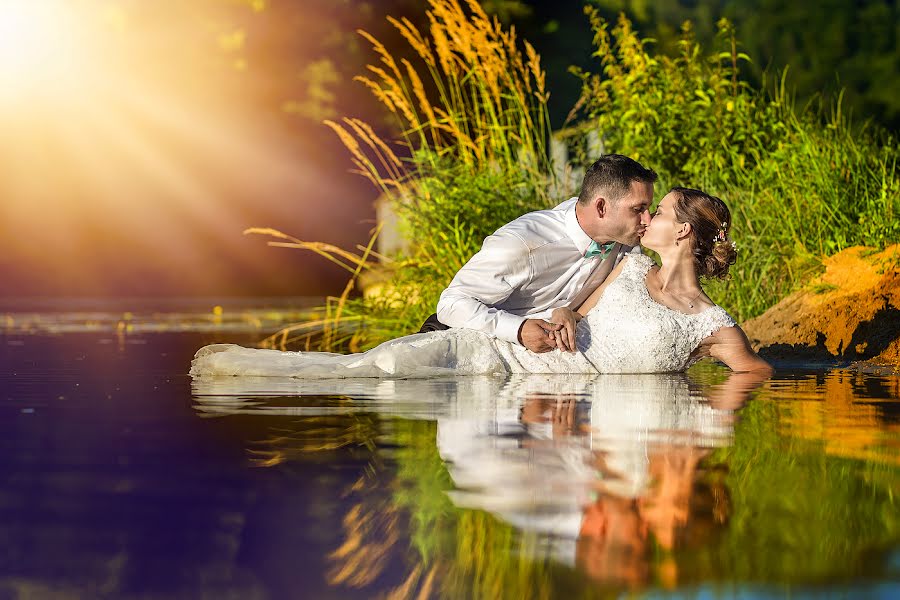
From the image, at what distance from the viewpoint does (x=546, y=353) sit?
7613 millimetres

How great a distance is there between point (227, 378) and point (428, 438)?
3079 mm

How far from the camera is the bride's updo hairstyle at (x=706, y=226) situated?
7.38 meters

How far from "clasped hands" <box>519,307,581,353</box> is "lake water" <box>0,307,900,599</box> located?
688mm

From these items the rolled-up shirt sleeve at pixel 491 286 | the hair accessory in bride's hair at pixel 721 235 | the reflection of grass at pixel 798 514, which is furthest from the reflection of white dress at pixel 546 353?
the reflection of grass at pixel 798 514

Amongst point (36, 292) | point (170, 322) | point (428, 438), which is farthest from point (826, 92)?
point (36, 292)

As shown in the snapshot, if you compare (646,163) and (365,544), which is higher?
(646,163)

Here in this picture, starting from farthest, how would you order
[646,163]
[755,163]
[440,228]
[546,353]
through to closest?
[755,163], [646,163], [440,228], [546,353]

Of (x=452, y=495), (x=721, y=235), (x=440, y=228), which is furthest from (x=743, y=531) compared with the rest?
(x=440, y=228)

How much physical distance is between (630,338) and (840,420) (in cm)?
238

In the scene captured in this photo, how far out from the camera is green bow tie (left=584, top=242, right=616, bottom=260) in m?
7.33

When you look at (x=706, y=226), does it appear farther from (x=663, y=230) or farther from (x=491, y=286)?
(x=491, y=286)

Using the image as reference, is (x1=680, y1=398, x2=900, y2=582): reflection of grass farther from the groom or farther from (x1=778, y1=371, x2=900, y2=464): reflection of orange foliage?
the groom

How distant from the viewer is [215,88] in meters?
18.2

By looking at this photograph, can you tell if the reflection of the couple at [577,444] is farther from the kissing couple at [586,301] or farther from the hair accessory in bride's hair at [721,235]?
the hair accessory in bride's hair at [721,235]
